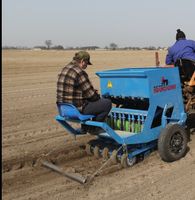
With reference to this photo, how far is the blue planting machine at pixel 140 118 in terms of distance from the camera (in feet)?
19.7

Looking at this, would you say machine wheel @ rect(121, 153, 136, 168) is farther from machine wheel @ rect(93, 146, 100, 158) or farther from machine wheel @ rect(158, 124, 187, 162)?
machine wheel @ rect(93, 146, 100, 158)

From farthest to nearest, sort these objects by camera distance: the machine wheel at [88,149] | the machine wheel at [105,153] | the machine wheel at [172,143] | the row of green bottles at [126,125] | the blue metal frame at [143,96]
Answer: the machine wheel at [88,149]
the row of green bottles at [126,125]
the machine wheel at [105,153]
the machine wheel at [172,143]
the blue metal frame at [143,96]

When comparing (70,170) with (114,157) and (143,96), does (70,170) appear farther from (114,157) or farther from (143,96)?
(143,96)

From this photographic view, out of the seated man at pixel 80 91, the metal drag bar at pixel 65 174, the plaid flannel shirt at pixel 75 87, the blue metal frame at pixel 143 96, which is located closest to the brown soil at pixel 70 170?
the metal drag bar at pixel 65 174

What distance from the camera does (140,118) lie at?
21.0 ft

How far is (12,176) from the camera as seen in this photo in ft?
19.2

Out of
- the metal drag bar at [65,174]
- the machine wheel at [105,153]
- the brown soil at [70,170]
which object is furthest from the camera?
the machine wheel at [105,153]

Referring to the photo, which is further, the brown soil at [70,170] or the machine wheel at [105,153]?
the machine wheel at [105,153]

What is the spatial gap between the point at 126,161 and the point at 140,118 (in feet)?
2.42

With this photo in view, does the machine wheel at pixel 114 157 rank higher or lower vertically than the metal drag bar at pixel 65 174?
higher

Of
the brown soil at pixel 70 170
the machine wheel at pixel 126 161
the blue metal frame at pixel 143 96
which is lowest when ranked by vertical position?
the brown soil at pixel 70 170

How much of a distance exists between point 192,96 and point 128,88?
1607mm

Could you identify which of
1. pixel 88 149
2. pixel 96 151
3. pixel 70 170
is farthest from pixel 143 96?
pixel 70 170

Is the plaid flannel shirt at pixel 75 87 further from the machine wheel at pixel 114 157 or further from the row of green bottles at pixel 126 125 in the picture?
the row of green bottles at pixel 126 125
